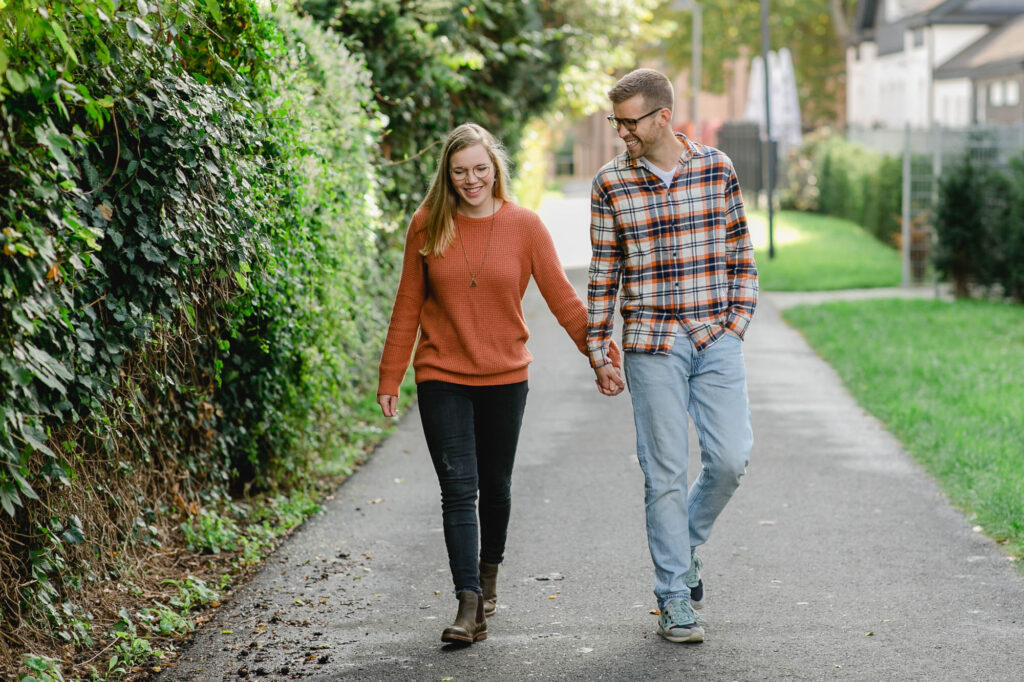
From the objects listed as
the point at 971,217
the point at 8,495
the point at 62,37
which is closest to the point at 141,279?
the point at 8,495

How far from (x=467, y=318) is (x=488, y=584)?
1.10 metres

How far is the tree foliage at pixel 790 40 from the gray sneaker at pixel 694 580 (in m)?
56.4

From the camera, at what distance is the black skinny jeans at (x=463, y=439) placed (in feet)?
16.8

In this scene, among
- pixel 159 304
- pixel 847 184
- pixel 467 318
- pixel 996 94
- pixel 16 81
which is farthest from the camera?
pixel 996 94

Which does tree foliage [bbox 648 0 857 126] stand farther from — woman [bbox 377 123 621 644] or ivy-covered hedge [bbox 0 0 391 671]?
woman [bbox 377 123 621 644]

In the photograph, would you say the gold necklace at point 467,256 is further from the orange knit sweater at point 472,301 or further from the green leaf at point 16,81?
the green leaf at point 16,81

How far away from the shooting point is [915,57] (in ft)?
155

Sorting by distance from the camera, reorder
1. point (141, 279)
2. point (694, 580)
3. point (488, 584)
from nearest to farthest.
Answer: point (141, 279) → point (694, 580) → point (488, 584)

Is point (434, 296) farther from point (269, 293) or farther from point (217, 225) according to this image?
point (269, 293)

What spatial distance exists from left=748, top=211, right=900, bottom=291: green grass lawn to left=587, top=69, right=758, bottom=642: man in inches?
569

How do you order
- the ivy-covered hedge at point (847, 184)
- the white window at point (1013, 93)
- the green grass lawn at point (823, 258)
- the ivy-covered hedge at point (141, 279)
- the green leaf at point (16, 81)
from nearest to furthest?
the green leaf at point (16, 81) < the ivy-covered hedge at point (141, 279) < the green grass lawn at point (823, 258) < the ivy-covered hedge at point (847, 184) < the white window at point (1013, 93)

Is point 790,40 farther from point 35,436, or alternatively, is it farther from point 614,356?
point 35,436

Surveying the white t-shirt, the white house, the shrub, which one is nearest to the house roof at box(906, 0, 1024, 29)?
the white house

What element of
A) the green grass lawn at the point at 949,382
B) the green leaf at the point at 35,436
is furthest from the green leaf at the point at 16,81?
the green grass lawn at the point at 949,382
